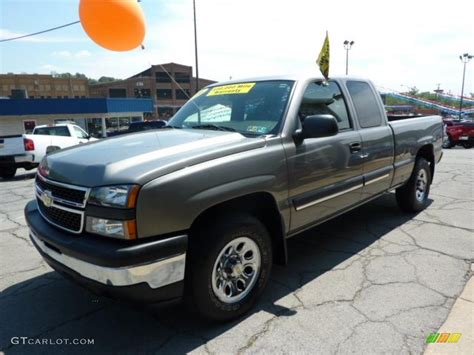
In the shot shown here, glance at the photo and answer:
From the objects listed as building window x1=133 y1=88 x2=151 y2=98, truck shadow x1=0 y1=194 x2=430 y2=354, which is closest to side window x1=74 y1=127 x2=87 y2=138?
truck shadow x1=0 y1=194 x2=430 y2=354

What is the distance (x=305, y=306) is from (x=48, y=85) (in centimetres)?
9384

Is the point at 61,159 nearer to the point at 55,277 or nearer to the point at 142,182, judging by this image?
the point at 142,182

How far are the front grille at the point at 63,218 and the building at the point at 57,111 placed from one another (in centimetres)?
2386

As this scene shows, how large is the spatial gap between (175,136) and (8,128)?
3173 centimetres

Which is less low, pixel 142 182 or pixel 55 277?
pixel 142 182

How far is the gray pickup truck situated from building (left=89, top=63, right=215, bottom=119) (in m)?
77.2

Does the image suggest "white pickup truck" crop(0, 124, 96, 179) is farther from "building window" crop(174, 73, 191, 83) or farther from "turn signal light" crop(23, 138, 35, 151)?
"building window" crop(174, 73, 191, 83)

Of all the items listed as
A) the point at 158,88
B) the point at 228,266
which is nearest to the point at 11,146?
the point at 228,266

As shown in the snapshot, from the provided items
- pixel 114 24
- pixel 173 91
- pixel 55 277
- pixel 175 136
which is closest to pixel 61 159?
pixel 175 136

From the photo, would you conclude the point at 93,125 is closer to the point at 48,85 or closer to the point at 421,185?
the point at 421,185

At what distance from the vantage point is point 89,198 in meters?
2.33

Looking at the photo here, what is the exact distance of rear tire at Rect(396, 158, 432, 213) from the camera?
5293 millimetres

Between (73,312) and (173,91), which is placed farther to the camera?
(173,91)

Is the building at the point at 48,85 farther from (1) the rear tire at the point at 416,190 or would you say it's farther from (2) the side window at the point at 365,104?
(2) the side window at the point at 365,104
